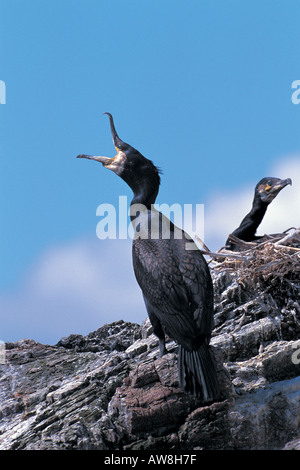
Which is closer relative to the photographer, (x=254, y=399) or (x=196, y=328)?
(x=196, y=328)

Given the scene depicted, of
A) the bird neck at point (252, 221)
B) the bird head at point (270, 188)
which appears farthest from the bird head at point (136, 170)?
the bird head at point (270, 188)

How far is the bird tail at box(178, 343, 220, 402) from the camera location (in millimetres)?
5227

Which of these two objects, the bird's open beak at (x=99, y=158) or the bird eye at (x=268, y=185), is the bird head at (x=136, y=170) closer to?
the bird's open beak at (x=99, y=158)

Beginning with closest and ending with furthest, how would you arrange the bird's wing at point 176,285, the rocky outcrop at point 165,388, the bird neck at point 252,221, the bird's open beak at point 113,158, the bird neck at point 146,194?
the bird's wing at point 176,285, the rocky outcrop at point 165,388, the bird neck at point 146,194, the bird's open beak at point 113,158, the bird neck at point 252,221

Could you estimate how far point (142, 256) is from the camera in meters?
5.79

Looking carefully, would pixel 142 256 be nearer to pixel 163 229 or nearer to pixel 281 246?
pixel 163 229

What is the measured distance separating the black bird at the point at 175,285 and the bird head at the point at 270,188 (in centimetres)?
348

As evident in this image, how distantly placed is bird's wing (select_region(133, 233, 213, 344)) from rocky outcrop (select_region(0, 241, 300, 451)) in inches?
18.4

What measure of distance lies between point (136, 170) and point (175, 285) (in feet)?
5.23

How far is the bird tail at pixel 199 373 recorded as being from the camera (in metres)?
5.23

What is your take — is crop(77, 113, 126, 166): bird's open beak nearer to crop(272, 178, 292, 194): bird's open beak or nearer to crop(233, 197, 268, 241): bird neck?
crop(233, 197, 268, 241): bird neck

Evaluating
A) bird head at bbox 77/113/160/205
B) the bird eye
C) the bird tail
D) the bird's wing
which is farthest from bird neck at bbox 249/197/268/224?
the bird tail
